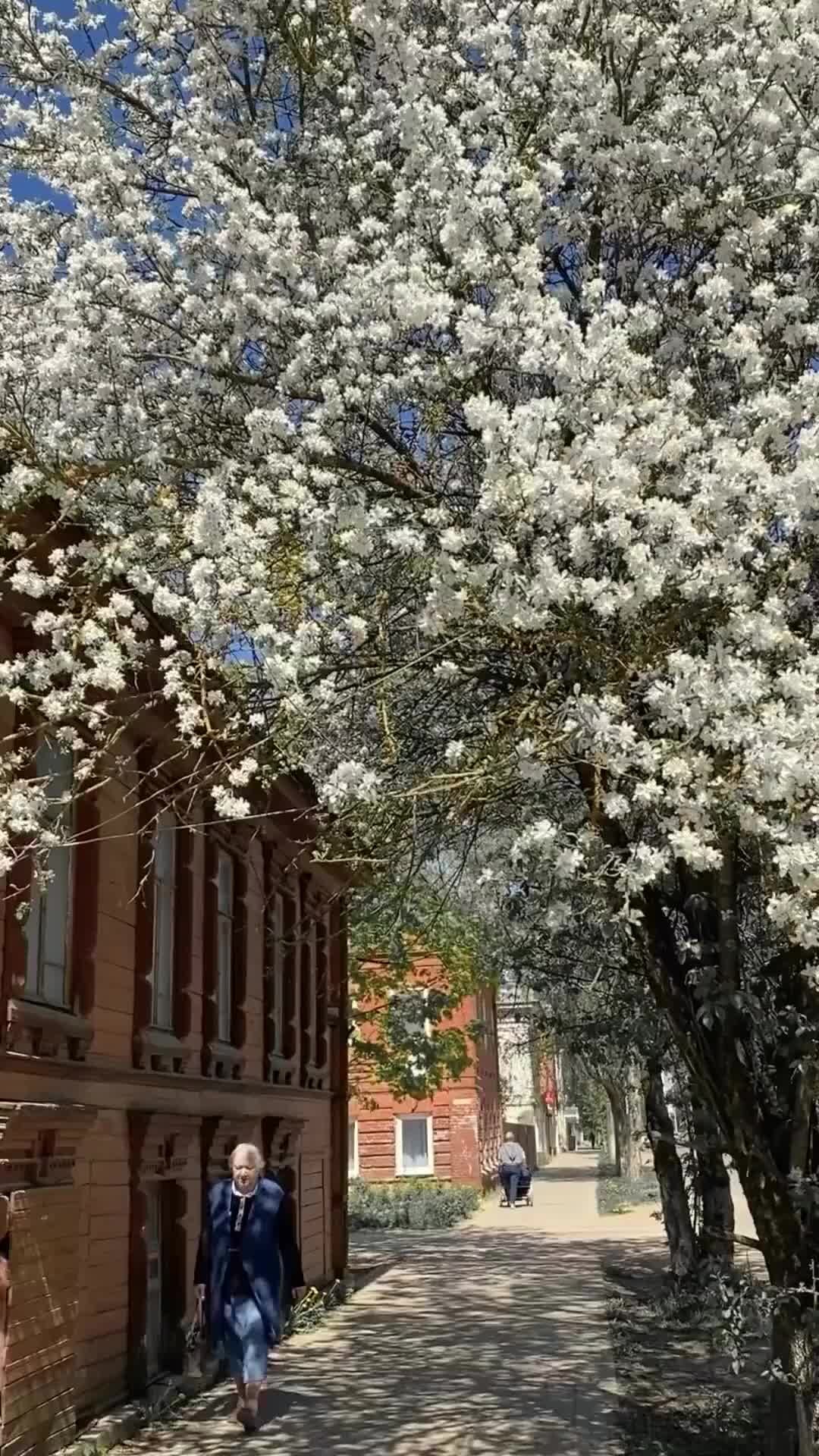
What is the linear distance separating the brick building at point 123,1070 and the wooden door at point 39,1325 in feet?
0.05

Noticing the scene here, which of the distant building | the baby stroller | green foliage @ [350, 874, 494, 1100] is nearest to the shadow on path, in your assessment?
green foliage @ [350, 874, 494, 1100]

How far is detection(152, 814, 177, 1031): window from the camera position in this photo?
10962mm

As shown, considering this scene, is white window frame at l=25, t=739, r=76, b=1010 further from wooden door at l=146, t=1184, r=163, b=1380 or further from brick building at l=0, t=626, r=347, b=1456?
wooden door at l=146, t=1184, r=163, b=1380

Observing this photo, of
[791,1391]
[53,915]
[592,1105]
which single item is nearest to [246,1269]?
[53,915]

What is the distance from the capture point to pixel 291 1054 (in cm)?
1571

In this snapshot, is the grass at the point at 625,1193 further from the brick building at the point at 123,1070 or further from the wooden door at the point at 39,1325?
the wooden door at the point at 39,1325

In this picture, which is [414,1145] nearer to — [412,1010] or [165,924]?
[412,1010]

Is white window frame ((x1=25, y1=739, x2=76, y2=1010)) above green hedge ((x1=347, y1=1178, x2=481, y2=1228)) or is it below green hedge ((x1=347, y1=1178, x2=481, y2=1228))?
above

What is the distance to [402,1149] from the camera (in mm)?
34969

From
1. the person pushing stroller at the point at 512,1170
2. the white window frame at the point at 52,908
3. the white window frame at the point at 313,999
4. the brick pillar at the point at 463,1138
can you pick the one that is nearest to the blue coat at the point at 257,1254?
the white window frame at the point at 52,908

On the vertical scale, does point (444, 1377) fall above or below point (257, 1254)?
below

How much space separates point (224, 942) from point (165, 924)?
1.89 m

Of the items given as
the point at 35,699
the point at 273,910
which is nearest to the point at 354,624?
the point at 35,699

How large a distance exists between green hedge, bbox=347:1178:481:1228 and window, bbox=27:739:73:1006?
66.7ft
